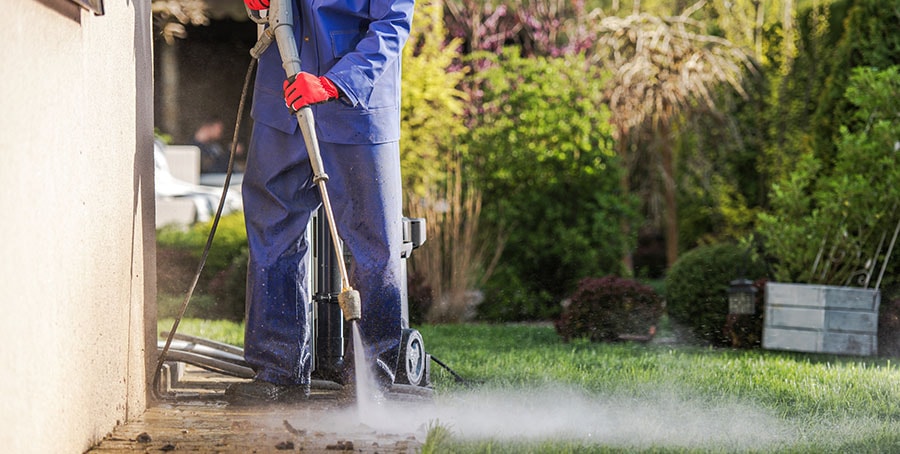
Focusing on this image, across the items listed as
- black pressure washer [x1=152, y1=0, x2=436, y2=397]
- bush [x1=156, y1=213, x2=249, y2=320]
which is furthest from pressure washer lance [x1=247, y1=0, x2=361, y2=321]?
bush [x1=156, y1=213, x2=249, y2=320]

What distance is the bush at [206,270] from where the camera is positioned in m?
5.71

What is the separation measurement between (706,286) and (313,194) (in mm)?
2784

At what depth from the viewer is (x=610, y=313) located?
15.9ft

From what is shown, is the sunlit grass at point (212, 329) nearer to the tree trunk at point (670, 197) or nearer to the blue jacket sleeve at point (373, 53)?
the blue jacket sleeve at point (373, 53)

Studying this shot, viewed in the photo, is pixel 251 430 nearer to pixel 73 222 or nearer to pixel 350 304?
pixel 350 304

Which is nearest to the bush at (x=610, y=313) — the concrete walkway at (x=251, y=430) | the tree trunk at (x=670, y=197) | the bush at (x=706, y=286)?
the bush at (x=706, y=286)

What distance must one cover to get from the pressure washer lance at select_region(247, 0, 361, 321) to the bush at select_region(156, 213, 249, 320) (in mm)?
2890

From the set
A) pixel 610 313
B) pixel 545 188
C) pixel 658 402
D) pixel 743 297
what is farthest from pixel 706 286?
pixel 658 402

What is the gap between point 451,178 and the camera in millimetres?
6199

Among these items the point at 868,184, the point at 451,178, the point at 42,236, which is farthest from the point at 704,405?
the point at 451,178

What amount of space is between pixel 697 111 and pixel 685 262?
79.5 inches

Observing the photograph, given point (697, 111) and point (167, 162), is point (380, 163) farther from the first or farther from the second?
point (167, 162)

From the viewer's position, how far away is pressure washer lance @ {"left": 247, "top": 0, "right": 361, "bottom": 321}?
2592 millimetres

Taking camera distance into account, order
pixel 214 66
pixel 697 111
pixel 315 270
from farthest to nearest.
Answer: pixel 214 66, pixel 697 111, pixel 315 270
